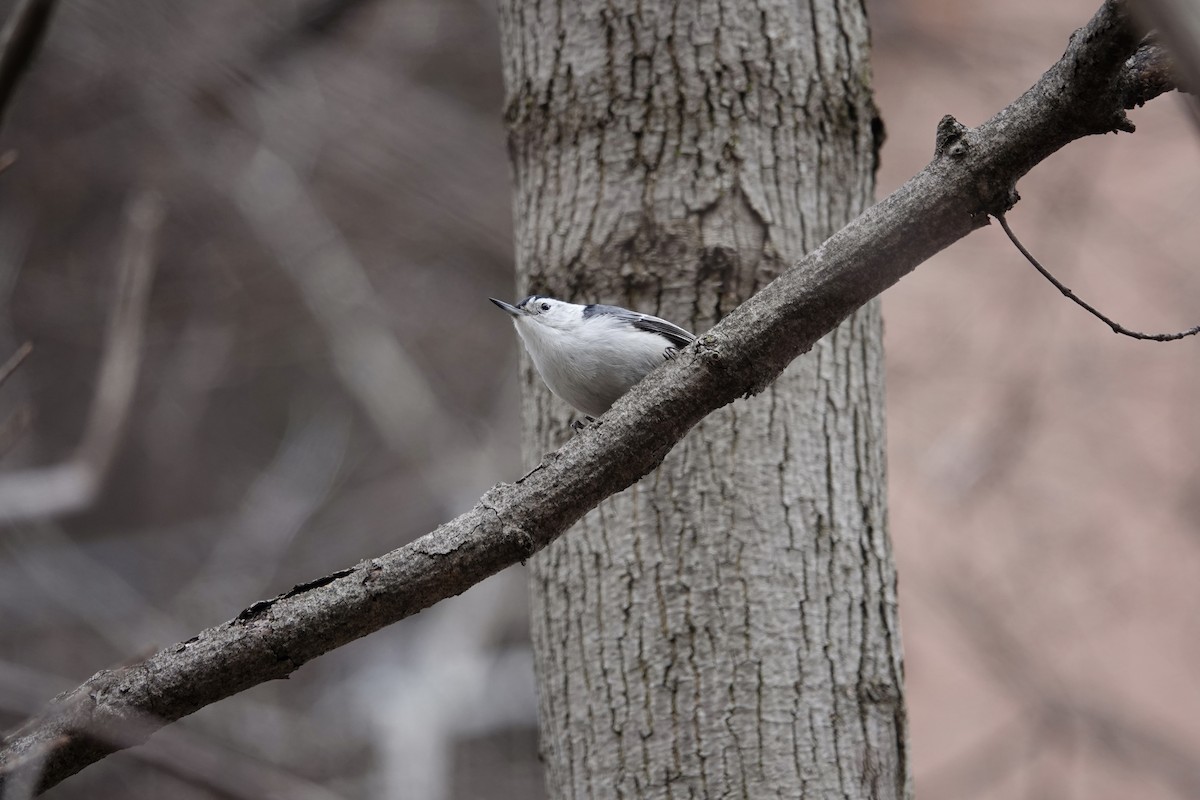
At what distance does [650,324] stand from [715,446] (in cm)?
34

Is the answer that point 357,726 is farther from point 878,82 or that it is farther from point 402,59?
point 878,82

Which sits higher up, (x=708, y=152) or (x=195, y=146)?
(x=195, y=146)

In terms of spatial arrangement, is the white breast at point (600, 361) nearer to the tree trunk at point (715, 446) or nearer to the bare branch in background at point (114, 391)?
the tree trunk at point (715, 446)

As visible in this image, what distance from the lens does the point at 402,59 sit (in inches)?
319

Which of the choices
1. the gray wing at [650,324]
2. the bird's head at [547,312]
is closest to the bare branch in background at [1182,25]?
the gray wing at [650,324]

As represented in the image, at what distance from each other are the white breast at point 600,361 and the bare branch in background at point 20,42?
1340mm

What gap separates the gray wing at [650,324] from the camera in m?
2.62

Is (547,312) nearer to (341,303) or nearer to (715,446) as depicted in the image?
(715,446)

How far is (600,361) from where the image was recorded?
2672 millimetres

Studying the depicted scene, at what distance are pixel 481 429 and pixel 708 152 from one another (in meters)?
5.32

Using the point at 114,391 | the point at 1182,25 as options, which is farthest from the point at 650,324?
the point at 114,391

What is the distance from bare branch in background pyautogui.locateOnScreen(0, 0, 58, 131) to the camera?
182cm

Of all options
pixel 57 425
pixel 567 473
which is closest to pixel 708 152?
pixel 567 473

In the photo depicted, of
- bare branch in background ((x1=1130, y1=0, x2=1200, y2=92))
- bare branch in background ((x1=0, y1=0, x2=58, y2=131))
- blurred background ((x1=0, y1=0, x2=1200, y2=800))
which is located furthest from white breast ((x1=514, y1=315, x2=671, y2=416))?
blurred background ((x1=0, y1=0, x2=1200, y2=800))
